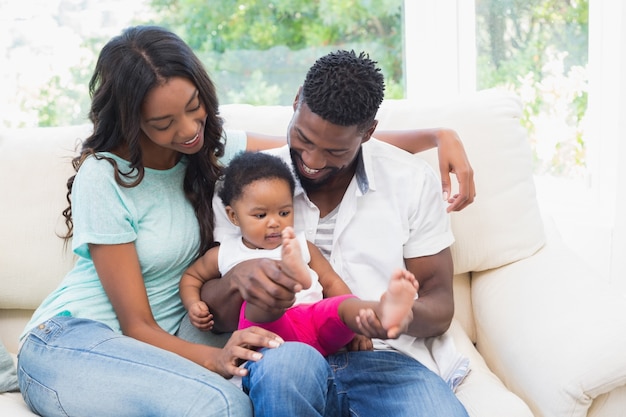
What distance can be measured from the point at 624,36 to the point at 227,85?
4.70ft

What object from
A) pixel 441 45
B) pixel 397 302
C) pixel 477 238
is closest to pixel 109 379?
pixel 397 302

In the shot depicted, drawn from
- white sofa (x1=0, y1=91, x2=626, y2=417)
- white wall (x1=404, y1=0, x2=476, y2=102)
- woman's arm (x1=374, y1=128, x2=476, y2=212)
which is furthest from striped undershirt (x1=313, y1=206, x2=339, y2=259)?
white wall (x1=404, y1=0, x2=476, y2=102)

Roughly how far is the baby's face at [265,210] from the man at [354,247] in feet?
0.24

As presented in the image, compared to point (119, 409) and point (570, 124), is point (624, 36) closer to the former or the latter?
point (570, 124)

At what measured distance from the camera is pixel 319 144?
157cm

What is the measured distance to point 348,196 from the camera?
1741mm

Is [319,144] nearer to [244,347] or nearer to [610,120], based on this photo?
[244,347]

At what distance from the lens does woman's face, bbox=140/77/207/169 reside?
62.6 inches

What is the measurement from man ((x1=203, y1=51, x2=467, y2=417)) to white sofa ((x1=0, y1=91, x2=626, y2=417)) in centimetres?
19

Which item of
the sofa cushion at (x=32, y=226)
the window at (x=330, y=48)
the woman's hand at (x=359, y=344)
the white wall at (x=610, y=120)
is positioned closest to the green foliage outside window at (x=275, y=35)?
the window at (x=330, y=48)

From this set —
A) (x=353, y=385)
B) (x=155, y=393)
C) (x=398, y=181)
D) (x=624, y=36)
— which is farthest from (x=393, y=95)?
(x=155, y=393)

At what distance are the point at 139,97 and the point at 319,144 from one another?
375mm

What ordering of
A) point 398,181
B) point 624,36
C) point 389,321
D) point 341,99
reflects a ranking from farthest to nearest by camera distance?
point 624,36, point 398,181, point 341,99, point 389,321

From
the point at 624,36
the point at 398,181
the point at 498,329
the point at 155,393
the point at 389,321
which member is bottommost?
the point at 498,329
